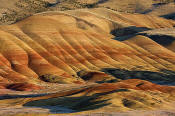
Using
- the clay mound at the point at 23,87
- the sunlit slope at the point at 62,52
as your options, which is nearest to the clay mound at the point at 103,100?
the clay mound at the point at 23,87

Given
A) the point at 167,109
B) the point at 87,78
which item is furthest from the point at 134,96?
the point at 87,78

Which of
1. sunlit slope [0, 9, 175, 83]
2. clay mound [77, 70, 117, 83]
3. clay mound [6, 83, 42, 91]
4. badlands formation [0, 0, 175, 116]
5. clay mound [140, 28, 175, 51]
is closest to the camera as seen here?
badlands formation [0, 0, 175, 116]

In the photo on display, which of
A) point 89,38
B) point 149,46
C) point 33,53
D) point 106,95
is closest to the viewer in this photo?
point 106,95

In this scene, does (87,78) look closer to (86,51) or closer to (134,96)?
(86,51)

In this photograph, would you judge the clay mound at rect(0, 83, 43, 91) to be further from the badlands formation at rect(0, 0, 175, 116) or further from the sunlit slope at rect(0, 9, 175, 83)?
the sunlit slope at rect(0, 9, 175, 83)

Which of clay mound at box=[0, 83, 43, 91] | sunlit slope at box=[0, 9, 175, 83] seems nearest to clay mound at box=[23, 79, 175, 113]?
clay mound at box=[0, 83, 43, 91]

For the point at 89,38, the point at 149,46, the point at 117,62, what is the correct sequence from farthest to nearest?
the point at 149,46 < the point at 89,38 < the point at 117,62

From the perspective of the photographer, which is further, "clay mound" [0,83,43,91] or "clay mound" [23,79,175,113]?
"clay mound" [0,83,43,91]

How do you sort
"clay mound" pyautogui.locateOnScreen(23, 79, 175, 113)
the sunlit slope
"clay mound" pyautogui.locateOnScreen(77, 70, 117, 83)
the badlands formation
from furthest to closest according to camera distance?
"clay mound" pyautogui.locateOnScreen(77, 70, 117, 83) → the sunlit slope → the badlands formation → "clay mound" pyautogui.locateOnScreen(23, 79, 175, 113)
